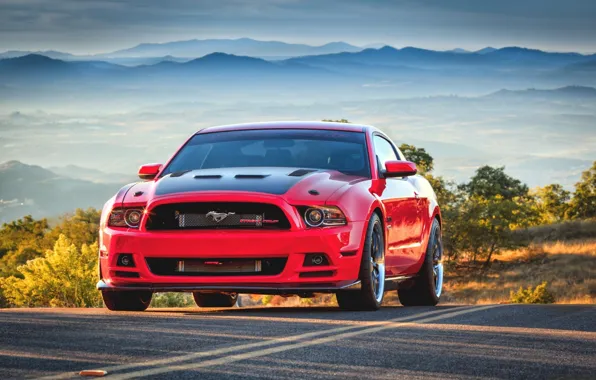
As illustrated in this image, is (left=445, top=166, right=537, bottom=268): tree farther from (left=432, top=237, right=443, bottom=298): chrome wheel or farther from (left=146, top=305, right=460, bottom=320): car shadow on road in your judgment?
(left=146, top=305, right=460, bottom=320): car shadow on road

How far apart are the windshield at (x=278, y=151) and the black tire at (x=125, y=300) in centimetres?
133

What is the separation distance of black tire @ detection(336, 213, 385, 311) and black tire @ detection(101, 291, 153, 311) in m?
1.80

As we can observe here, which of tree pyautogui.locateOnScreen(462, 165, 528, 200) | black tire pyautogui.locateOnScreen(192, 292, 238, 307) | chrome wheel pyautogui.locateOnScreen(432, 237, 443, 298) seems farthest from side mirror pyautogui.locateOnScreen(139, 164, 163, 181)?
tree pyautogui.locateOnScreen(462, 165, 528, 200)

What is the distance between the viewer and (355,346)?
7504mm

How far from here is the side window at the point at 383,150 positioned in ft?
40.3

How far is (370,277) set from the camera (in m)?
10.6

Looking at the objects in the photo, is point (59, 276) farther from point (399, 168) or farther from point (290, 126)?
point (399, 168)

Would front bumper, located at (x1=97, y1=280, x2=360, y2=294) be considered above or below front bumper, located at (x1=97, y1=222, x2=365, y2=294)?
below

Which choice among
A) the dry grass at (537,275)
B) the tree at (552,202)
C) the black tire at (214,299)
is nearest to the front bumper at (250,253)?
the black tire at (214,299)

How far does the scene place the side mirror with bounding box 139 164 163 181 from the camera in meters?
11.6

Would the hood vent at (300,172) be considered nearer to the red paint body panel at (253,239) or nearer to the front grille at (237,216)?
the red paint body panel at (253,239)

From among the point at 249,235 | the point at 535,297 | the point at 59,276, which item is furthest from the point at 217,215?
the point at 59,276

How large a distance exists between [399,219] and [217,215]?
2486mm

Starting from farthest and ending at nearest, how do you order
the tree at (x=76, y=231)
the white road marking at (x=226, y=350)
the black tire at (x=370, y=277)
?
the tree at (x=76, y=231) → the black tire at (x=370, y=277) → the white road marking at (x=226, y=350)
